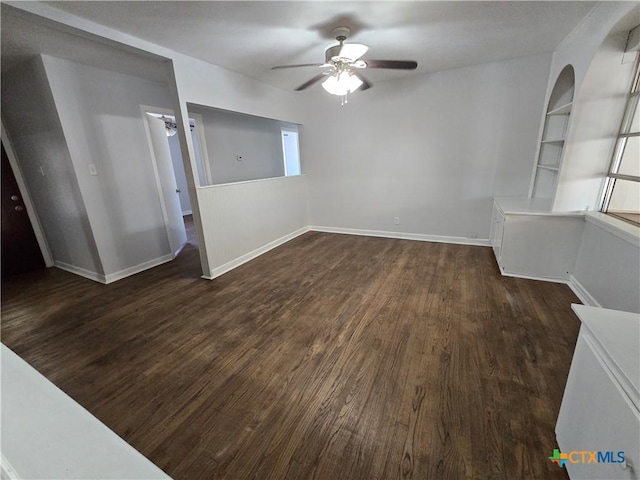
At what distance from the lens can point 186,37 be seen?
2.49 m

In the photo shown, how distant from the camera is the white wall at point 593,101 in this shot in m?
2.19

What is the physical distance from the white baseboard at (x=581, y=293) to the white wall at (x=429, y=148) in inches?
56.9

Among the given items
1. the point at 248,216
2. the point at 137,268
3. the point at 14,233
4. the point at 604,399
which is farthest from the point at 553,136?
the point at 14,233

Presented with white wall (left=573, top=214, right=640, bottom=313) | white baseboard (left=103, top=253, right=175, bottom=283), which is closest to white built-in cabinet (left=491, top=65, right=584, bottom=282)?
white wall (left=573, top=214, right=640, bottom=313)

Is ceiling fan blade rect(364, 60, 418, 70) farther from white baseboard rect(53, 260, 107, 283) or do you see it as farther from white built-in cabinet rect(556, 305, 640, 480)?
white baseboard rect(53, 260, 107, 283)

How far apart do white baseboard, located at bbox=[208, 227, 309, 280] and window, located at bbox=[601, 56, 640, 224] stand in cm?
410

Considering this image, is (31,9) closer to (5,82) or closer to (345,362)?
(5,82)

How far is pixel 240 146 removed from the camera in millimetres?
4793

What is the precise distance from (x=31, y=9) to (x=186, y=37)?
1.03 meters

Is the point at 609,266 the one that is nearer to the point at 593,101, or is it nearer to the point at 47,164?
the point at 593,101

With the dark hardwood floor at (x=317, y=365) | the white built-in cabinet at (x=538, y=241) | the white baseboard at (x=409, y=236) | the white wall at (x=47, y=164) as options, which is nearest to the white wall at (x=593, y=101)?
the white built-in cabinet at (x=538, y=241)

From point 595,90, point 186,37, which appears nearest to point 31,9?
point 186,37

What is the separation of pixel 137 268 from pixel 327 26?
12.1ft

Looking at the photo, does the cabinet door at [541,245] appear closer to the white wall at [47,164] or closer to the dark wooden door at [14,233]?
the white wall at [47,164]
